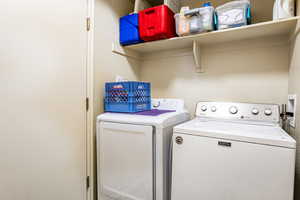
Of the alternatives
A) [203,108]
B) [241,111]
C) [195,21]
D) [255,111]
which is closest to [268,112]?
[255,111]

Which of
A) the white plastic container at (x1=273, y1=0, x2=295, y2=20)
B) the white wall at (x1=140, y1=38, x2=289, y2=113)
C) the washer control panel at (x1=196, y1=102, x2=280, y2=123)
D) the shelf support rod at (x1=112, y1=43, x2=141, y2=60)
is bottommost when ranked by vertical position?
the washer control panel at (x1=196, y1=102, x2=280, y2=123)

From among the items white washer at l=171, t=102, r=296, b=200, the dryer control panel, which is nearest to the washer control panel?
white washer at l=171, t=102, r=296, b=200

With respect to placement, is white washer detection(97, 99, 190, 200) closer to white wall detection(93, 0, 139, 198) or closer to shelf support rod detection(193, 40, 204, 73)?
white wall detection(93, 0, 139, 198)

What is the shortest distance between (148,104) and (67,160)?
2.92ft

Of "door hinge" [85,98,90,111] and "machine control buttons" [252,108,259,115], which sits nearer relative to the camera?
"machine control buttons" [252,108,259,115]

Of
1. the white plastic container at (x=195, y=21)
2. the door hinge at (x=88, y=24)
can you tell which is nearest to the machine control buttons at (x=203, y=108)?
the white plastic container at (x=195, y=21)

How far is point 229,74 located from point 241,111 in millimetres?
457

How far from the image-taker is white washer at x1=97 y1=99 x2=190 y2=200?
1212 millimetres

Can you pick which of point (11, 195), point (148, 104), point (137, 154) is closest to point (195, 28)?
point (148, 104)

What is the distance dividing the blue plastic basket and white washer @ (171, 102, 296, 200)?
0.55 metres

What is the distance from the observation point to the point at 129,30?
180cm

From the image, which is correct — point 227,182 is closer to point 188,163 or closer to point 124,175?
point 188,163

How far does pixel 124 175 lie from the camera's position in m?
1.35

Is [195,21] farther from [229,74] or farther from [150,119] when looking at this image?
[150,119]
